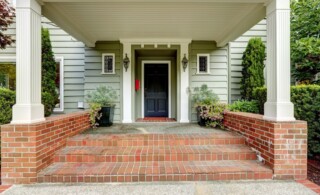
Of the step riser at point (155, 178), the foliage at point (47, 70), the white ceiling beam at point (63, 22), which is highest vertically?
the white ceiling beam at point (63, 22)

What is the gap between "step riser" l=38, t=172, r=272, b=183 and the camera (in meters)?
2.67

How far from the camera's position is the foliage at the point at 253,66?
555 centimetres

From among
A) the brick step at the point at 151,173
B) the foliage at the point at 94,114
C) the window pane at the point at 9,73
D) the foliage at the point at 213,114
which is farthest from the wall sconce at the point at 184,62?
the window pane at the point at 9,73

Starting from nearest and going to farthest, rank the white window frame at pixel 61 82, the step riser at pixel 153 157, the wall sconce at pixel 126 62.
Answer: the step riser at pixel 153 157
the wall sconce at pixel 126 62
the white window frame at pixel 61 82

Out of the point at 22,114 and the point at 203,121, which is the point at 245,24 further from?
the point at 22,114

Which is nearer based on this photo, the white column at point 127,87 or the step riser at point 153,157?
the step riser at point 153,157

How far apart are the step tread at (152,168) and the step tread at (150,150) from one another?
165mm

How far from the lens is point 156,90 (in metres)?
6.41

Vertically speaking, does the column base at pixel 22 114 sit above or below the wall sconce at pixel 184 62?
below

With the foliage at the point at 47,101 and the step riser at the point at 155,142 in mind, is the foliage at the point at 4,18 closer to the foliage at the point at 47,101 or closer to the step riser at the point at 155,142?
the foliage at the point at 47,101

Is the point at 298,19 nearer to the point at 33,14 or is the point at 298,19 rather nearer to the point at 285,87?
the point at 285,87

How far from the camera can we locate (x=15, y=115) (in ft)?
8.77

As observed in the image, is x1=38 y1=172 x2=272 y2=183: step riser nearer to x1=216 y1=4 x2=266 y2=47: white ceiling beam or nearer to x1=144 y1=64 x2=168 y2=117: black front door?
x1=216 y1=4 x2=266 y2=47: white ceiling beam

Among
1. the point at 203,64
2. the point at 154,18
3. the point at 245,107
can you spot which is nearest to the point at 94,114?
the point at 154,18
